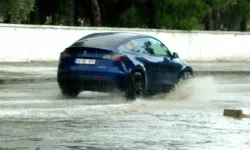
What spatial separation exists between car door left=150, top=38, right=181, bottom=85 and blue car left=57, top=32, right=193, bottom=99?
5 cm

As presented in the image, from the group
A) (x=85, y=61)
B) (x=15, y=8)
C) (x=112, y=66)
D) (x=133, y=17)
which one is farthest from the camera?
(x=133, y=17)

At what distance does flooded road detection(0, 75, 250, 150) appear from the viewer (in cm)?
1142

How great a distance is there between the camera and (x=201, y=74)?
1254 inches

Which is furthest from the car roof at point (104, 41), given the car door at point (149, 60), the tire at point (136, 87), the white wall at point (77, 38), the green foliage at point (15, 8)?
the white wall at point (77, 38)

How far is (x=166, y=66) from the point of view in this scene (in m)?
19.3

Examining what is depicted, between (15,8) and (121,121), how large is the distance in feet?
58.1

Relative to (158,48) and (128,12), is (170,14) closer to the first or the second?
(128,12)

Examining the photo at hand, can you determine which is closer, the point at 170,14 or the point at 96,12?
the point at 96,12

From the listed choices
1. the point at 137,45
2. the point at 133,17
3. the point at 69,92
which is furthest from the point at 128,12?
the point at 69,92

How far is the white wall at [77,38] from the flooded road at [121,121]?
11733 mm

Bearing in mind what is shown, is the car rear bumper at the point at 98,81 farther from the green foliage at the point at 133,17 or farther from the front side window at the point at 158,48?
the green foliage at the point at 133,17

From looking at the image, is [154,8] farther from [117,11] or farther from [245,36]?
[245,36]

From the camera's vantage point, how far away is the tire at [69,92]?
18541 millimetres

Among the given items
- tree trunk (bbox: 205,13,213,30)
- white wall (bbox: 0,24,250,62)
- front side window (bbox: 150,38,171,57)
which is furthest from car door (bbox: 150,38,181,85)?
tree trunk (bbox: 205,13,213,30)
